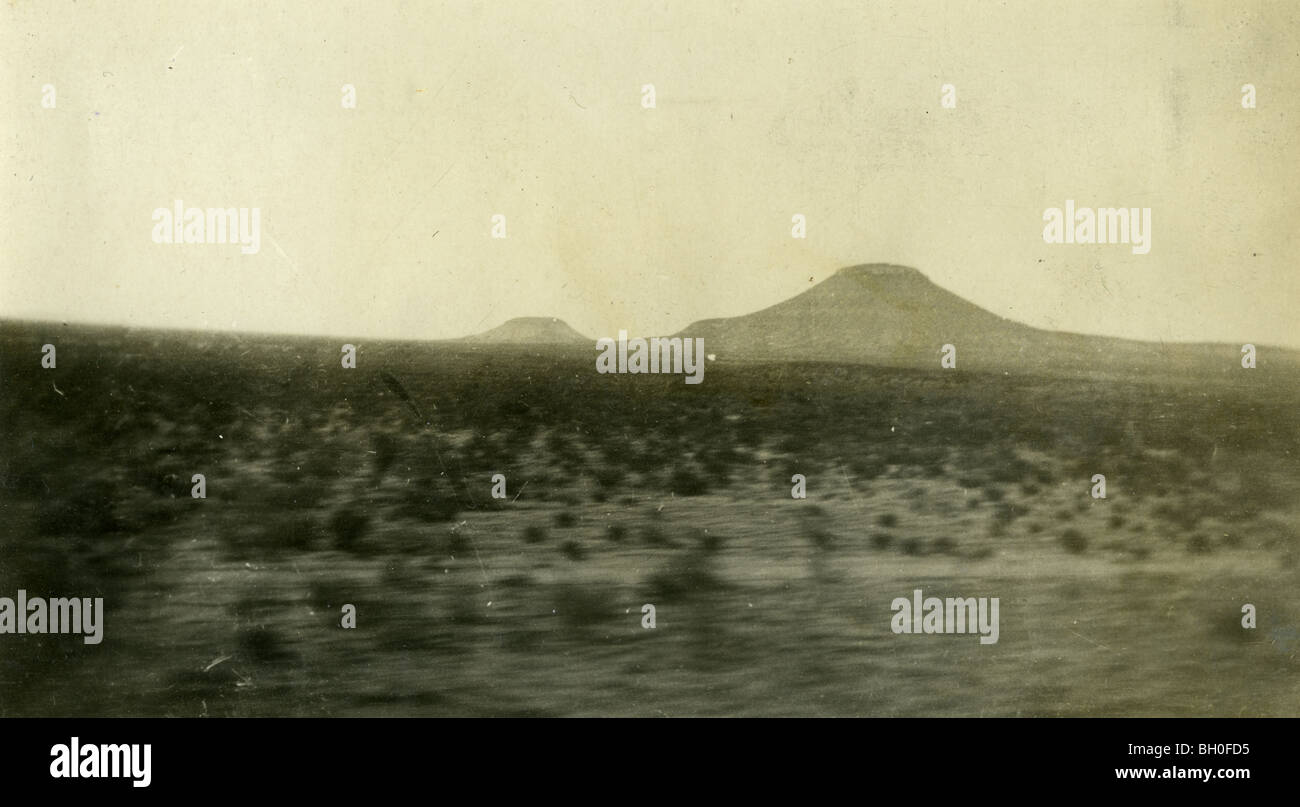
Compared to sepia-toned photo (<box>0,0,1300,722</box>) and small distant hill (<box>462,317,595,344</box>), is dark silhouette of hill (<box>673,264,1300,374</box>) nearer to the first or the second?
sepia-toned photo (<box>0,0,1300,722</box>)

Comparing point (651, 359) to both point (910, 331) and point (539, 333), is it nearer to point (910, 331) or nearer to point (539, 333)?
point (539, 333)

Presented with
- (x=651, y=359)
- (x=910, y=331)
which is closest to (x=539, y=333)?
(x=651, y=359)

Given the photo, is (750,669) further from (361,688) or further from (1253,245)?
(1253,245)

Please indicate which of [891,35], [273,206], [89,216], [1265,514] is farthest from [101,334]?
[1265,514]

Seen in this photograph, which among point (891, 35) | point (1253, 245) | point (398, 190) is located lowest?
point (1253, 245)

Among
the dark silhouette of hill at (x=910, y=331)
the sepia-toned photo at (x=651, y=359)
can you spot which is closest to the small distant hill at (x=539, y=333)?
the sepia-toned photo at (x=651, y=359)

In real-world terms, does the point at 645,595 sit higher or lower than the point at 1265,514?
lower

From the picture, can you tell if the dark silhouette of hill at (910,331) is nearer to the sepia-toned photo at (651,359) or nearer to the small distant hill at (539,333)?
the sepia-toned photo at (651,359)
